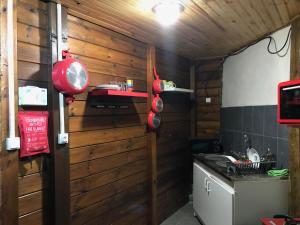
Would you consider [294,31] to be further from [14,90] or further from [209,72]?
[14,90]

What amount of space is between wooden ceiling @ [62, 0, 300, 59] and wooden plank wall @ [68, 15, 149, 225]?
154mm

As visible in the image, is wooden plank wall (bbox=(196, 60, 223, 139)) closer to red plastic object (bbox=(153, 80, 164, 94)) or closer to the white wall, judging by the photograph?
the white wall

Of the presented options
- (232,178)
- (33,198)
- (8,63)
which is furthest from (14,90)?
(232,178)

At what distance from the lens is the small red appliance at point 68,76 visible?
159 centimetres

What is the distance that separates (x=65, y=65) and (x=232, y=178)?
1.66m

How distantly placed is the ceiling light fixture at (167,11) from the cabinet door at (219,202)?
5.25 feet

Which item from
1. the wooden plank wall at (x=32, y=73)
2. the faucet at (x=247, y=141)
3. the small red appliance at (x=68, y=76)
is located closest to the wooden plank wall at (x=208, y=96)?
the faucet at (x=247, y=141)

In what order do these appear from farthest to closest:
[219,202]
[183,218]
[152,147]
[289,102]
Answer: [183,218] → [152,147] → [219,202] → [289,102]

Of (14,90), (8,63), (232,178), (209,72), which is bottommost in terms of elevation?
(232,178)

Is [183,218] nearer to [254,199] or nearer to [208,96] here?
[254,199]

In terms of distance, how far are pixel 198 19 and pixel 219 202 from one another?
176 centimetres

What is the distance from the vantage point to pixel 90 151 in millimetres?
2020

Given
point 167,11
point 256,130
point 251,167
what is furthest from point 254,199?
point 167,11

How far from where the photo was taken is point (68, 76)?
1.61m
